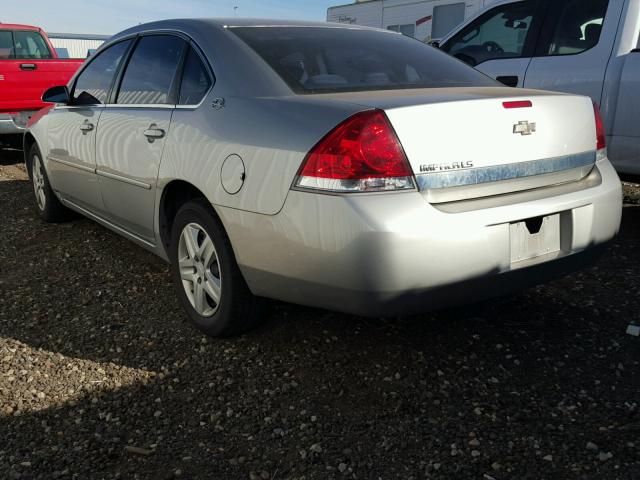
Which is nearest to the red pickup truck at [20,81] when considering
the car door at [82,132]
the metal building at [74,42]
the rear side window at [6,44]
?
the rear side window at [6,44]

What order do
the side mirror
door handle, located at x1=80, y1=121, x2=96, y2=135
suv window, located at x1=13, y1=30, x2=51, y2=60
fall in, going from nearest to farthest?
door handle, located at x1=80, y1=121, x2=96, y2=135 → the side mirror → suv window, located at x1=13, y1=30, x2=51, y2=60

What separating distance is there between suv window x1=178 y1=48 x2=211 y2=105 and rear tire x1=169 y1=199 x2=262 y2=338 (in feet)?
1.71

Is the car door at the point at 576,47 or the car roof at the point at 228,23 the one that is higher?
the car roof at the point at 228,23

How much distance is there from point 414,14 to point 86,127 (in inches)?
662

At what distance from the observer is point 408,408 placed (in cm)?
252

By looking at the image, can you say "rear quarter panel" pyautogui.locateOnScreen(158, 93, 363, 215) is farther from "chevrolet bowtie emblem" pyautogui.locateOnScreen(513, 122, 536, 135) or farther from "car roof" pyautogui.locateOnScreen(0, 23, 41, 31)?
"car roof" pyautogui.locateOnScreen(0, 23, 41, 31)

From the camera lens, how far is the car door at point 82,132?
13.3 ft

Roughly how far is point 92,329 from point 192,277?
0.62 m

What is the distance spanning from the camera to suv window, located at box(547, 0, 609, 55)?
479 cm

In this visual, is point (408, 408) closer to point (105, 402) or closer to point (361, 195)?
point (361, 195)

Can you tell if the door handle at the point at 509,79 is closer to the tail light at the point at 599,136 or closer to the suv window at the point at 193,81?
the tail light at the point at 599,136

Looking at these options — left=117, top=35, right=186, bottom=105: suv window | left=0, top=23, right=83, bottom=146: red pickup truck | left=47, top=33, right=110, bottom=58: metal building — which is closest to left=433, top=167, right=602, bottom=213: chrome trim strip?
left=117, top=35, right=186, bottom=105: suv window

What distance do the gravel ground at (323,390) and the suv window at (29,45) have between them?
655 cm

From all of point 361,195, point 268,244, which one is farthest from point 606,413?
point 268,244
